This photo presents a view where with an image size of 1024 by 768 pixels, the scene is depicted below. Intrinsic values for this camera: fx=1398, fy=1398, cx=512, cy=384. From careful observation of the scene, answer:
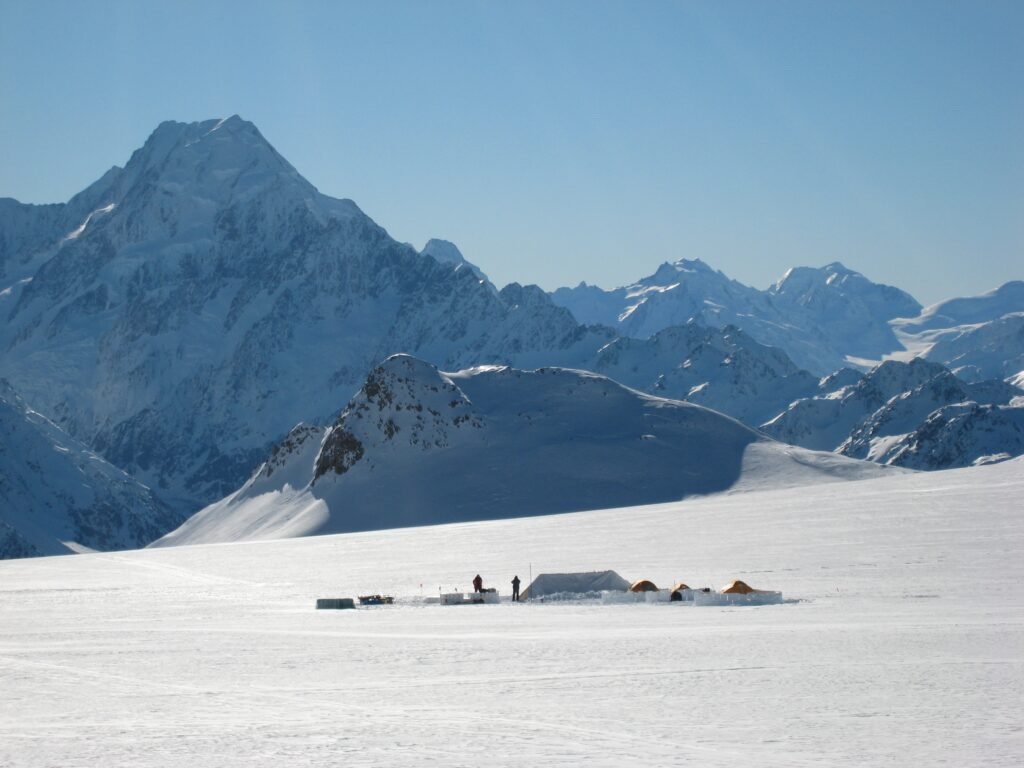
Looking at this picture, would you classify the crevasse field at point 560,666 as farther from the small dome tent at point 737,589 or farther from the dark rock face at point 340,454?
the dark rock face at point 340,454

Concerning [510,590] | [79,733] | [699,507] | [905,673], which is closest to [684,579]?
[510,590]

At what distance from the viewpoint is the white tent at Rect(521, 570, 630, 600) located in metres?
54.8

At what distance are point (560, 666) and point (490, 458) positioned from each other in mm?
124438

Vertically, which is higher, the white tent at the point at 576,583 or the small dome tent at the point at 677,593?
the white tent at the point at 576,583

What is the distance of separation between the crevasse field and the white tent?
6.09ft

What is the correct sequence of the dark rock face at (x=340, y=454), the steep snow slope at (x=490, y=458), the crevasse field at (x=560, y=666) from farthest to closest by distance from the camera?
the dark rock face at (x=340, y=454), the steep snow slope at (x=490, y=458), the crevasse field at (x=560, y=666)

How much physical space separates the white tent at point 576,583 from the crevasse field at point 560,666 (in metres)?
1.86

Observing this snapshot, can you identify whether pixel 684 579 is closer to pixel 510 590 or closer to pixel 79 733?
pixel 510 590

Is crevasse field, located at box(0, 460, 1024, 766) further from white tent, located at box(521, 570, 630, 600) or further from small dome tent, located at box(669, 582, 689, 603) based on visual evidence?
small dome tent, located at box(669, 582, 689, 603)

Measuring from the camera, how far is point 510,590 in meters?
60.0

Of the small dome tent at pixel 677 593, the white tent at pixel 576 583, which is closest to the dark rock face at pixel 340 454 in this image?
the white tent at pixel 576 583

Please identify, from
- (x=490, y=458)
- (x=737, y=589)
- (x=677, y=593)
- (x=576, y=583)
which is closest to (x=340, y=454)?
(x=490, y=458)

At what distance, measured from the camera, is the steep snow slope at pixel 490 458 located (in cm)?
14475

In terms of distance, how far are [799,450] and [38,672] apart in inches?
5399
